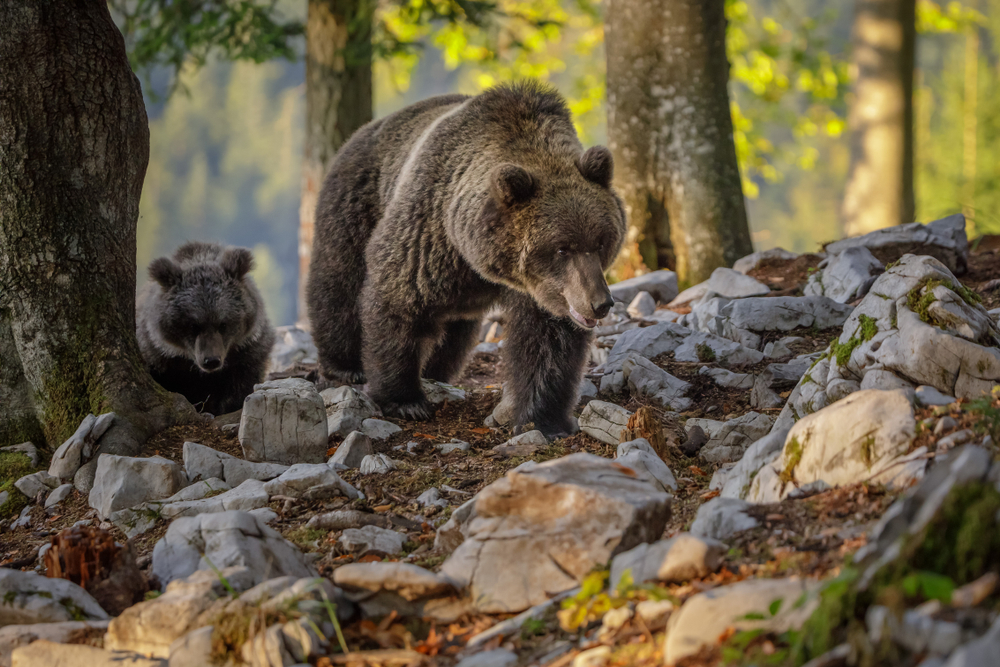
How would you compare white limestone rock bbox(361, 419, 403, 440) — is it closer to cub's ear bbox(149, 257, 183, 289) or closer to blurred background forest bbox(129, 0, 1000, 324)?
cub's ear bbox(149, 257, 183, 289)

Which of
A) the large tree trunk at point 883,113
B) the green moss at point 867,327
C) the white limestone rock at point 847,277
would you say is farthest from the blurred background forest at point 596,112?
the green moss at point 867,327

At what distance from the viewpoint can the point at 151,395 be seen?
4.55 m

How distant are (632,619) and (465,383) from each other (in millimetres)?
4333

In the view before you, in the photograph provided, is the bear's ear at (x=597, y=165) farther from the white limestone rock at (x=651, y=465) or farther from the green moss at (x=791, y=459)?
the green moss at (x=791, y=459)

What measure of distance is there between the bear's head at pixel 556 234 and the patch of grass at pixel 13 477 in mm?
2634

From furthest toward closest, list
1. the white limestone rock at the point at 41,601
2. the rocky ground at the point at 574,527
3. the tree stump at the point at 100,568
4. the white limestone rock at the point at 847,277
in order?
the white limestone rock at the point at 847,277 → the tree stump at the point at 100,568 → the white limestone rock at the point at 41,601 → the rocky ground at the point at 574,527

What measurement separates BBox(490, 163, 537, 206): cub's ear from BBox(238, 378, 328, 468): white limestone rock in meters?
1.49

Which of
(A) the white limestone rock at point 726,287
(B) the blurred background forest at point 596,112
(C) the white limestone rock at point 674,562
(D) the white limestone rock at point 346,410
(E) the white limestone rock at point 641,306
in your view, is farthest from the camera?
(B) the blurred background forest at point 596,112

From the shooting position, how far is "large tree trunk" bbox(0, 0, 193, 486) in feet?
13.8

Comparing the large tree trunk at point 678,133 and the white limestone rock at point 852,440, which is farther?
the large tree trunk at point 678,133

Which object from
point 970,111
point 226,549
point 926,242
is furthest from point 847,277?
point 970,111

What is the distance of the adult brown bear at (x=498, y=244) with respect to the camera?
14.7 feet

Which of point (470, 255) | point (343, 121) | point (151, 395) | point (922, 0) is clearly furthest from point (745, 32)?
point (151, 395)

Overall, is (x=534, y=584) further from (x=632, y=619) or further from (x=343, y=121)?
(x=343, y=121)
